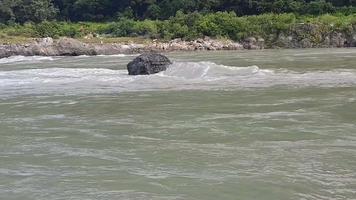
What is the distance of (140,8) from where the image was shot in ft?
284

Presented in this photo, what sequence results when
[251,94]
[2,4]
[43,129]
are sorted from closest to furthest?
1. [43,129]
2. [251,94]
3. [2,4]

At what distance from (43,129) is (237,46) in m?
45.9

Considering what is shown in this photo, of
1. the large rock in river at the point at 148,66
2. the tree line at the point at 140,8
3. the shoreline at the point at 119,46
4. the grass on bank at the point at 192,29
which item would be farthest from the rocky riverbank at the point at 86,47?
the large rock in river at the point at 148,66

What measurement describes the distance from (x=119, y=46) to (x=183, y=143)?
45.0 m

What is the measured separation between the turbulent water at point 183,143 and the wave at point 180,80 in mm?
633

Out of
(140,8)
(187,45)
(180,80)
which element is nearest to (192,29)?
(187,45)

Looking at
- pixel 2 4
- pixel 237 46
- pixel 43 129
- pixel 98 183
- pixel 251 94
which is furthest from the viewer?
pixel 2 4

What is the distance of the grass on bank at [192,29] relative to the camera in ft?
189

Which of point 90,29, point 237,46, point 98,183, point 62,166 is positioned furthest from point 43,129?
point 90,29

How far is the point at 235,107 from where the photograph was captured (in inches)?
557

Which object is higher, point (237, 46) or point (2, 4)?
point (2, 4)

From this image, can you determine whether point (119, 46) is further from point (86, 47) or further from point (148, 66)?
point (148, 66)

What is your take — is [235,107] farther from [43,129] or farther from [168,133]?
[43,129]

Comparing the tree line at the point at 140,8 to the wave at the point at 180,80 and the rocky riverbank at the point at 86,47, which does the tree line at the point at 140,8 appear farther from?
the wave at the point at 180,80
